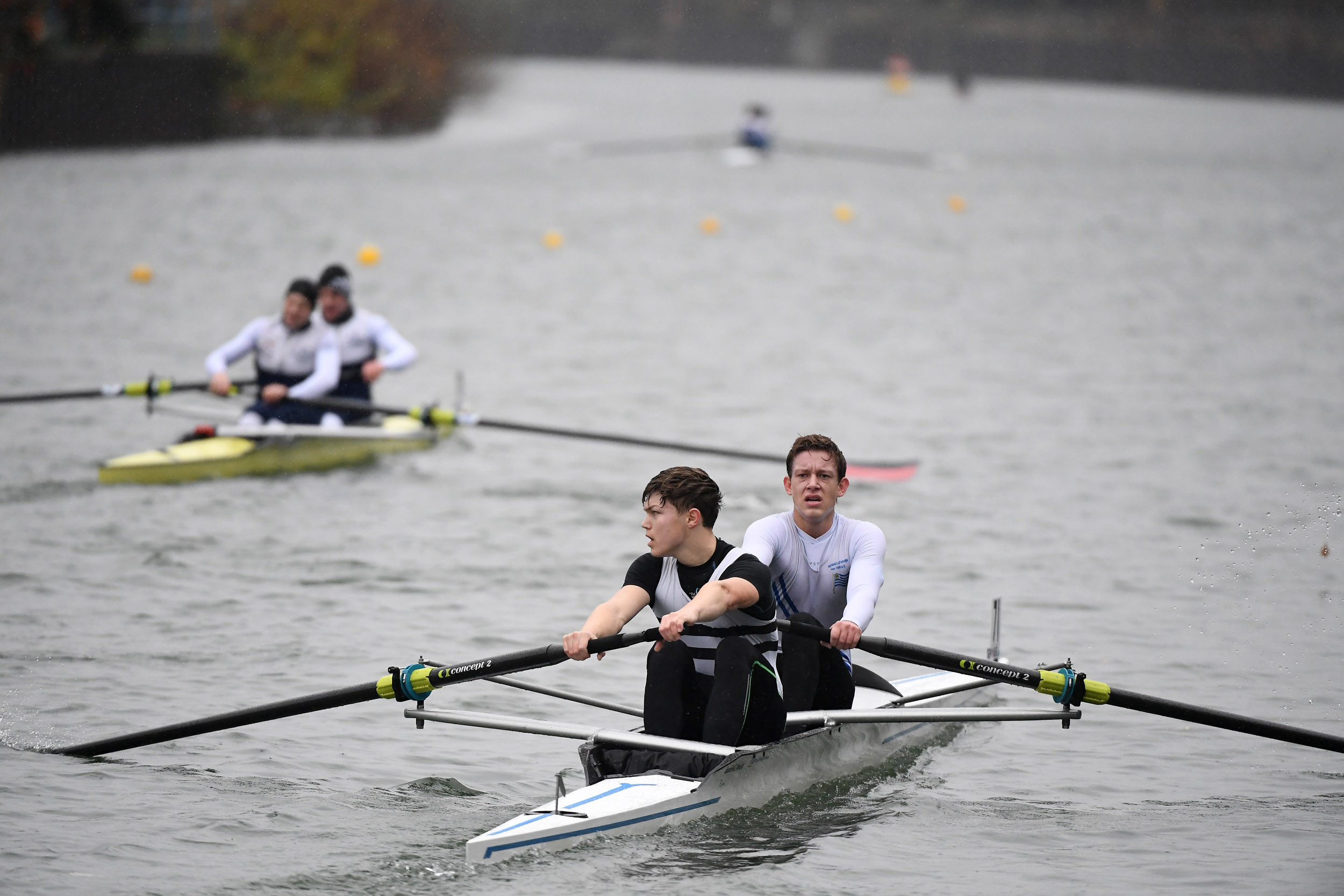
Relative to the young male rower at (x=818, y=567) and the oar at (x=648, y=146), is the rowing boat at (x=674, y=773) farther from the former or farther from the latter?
the oar at (x=648, y=146)

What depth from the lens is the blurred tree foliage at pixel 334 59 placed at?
159ft

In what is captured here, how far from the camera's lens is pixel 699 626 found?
641 cm

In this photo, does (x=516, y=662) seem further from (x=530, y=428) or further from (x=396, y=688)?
(x=530, y=428)

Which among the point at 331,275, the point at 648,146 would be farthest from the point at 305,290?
the point at 648,146

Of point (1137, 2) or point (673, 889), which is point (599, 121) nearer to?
point (1137, 2)

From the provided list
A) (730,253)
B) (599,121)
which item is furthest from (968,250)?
(599,121)

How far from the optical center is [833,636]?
21.3 feet

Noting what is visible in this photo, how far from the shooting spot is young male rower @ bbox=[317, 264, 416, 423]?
41.5 feet

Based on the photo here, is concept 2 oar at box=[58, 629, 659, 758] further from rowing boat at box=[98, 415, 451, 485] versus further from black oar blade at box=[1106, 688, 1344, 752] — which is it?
rowing boat at box=[98, 415, 451, 485]

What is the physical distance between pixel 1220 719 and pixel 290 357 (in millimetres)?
7854

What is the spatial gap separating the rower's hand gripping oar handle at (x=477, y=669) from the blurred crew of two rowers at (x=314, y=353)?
5971mm

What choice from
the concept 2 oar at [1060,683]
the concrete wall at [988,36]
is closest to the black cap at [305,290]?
the concept 2 oar at [1060,683]

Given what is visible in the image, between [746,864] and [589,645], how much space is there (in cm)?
103

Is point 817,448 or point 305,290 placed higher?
point 305,290
